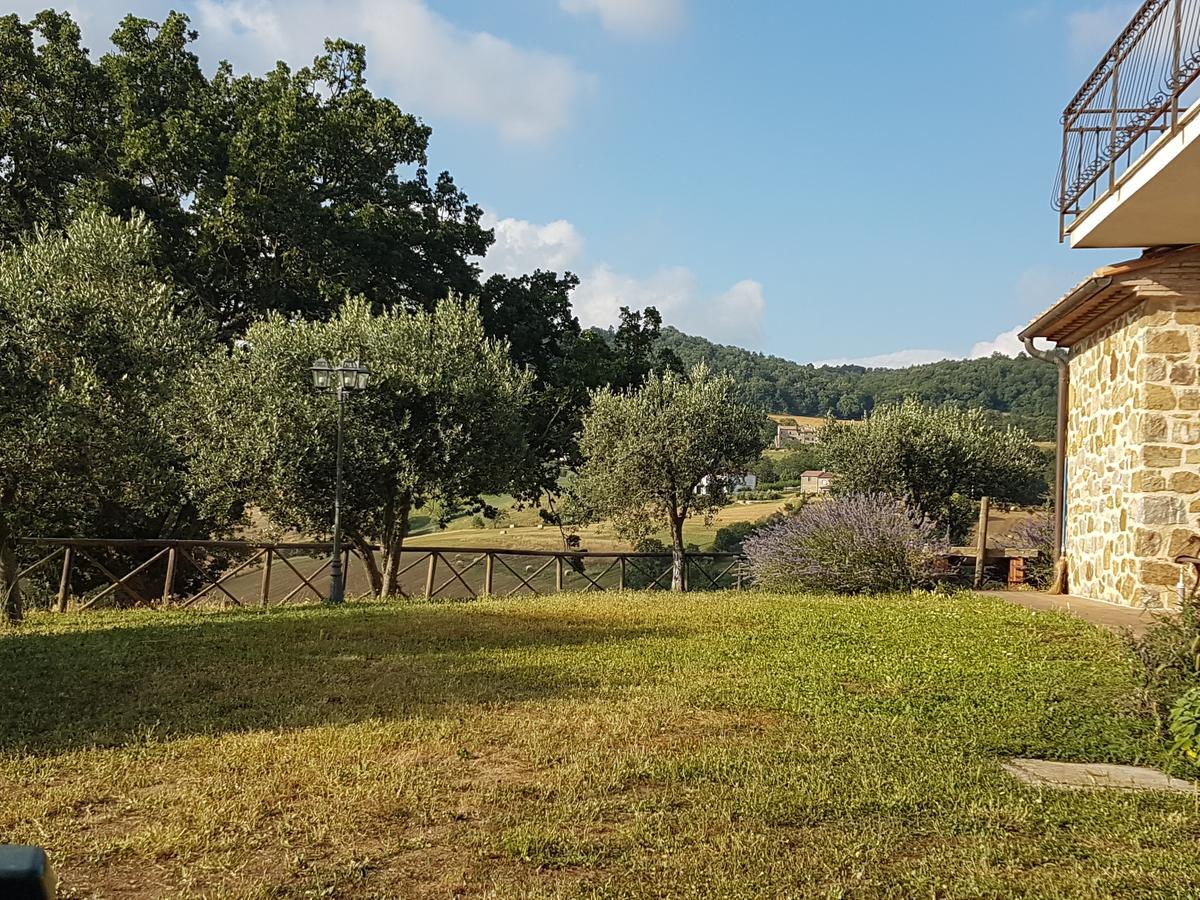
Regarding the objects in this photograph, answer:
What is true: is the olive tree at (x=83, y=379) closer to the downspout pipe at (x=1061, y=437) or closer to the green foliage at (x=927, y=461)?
the downspout pipe at (x=1061, y=437)

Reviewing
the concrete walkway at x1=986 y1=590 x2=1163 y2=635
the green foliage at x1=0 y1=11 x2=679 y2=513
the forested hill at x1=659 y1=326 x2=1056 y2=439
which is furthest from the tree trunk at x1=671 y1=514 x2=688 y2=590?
A: the forested hill at x1=659 y1=326 x2=1056 y2=439

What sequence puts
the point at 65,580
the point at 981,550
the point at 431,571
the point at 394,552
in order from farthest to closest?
the point at 394,552
the point at 431,571
the point at 981,550
the point at 65,580

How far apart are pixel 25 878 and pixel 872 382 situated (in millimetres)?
86480

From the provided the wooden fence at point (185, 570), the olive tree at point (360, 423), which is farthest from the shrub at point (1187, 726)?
the olive tree at point (360, 423)

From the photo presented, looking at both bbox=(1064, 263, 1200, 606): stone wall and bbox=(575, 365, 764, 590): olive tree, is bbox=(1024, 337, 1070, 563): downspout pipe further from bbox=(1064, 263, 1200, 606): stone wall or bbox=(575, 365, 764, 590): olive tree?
bbox=(575, 365, 764, 590): olive tree

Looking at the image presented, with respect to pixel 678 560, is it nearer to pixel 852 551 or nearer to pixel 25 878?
pixel 852 551

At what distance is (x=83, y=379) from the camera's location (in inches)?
548

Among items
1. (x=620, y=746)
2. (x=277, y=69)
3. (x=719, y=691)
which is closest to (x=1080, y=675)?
(x=719, y=691)

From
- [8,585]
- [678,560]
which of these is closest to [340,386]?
[8,585]

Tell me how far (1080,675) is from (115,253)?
693 inches

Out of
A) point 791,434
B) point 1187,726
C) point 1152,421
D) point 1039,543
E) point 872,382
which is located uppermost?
point 872,382

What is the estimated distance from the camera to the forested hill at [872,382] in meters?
64.6

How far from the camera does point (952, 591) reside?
47.6ft

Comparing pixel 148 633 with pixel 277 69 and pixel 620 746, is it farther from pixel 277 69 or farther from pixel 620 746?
pixel 277 69
